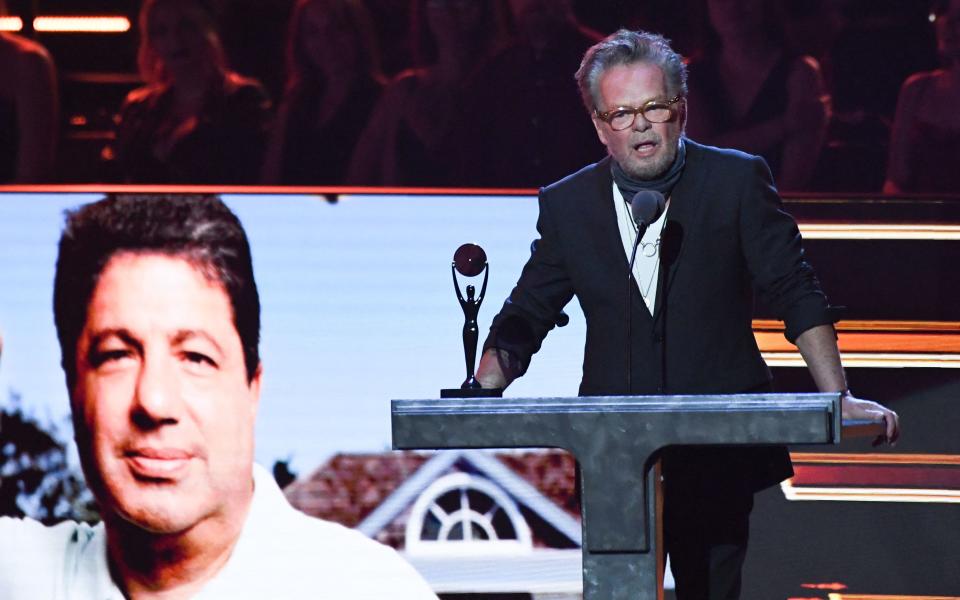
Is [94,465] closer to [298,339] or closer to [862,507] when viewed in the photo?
[298,339]

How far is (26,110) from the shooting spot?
13.7ft

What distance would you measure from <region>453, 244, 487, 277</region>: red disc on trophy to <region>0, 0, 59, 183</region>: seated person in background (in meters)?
2.13

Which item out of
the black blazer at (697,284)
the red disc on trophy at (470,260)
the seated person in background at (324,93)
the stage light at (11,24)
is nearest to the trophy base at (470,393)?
the red disc on trophy at (470,260)

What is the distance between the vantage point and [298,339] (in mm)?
3996

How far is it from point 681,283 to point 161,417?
1.97 m

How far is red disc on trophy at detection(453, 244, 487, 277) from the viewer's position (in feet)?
7.84

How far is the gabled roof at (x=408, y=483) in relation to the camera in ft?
12.8

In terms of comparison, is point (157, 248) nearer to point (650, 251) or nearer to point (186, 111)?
point (186, 111)

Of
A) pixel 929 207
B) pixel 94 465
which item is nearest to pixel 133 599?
Result: pixel 94 465

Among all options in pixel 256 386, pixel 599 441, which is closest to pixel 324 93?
pixel 256 386

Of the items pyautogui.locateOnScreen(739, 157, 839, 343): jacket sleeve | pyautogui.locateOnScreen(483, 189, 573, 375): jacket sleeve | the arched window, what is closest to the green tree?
the arched window

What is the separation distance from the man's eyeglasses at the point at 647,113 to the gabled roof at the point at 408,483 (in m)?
1.56

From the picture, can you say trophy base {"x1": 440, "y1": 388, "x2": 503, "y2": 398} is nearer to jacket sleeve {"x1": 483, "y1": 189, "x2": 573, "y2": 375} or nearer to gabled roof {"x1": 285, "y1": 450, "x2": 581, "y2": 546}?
jacket sleeve {"x1": 483, "y1": 189, "x2": 573, "y2": 375}

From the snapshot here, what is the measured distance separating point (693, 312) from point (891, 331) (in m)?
1.55
